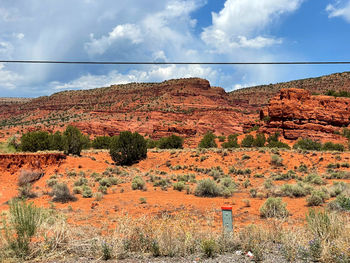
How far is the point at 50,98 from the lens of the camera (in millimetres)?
107812

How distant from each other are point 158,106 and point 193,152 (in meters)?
52.5

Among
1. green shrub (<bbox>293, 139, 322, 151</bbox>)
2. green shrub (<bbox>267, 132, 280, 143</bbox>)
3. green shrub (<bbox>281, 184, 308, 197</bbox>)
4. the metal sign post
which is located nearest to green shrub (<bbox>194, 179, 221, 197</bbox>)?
green shrub (<bbox>281, 184, 308, 197</bbox>)

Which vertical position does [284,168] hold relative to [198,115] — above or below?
below

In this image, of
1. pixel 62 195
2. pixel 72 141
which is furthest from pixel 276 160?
pixel 72 141

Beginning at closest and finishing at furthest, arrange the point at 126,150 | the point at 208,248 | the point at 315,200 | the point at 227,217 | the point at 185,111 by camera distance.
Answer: the point at 208,248
the point at 227,217
the point at 315,200
the point at 126,150
the point at 185,111

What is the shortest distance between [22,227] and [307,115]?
161ft

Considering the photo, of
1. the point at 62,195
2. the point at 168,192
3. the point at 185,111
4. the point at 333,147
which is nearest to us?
the point at 62,195

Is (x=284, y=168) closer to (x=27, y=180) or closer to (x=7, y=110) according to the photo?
(x=27, y=180)

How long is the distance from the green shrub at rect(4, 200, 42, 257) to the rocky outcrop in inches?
673

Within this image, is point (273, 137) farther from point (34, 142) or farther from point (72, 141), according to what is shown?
point (34, 142)

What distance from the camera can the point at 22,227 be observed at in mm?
5980

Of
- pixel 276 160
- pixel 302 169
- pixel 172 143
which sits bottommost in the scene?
pixel 302 169

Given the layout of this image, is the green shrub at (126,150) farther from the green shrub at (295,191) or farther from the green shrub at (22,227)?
the green shrub at (22,227)

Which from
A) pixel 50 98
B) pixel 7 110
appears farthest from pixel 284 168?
pixel 7 110
